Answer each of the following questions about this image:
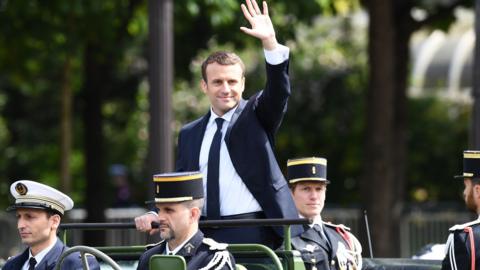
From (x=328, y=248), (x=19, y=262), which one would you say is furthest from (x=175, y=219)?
(x=328, y=248)

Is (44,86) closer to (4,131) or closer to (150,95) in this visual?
(4,131)

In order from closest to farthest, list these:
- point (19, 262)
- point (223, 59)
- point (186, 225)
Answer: point (186, 225) → point (223, 59) → point (19, 262)

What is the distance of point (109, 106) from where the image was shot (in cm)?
2656

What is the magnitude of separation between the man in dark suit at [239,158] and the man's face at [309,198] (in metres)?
0.61

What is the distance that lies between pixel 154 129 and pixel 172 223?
6.01 m

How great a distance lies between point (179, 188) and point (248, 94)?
1616 centimetres

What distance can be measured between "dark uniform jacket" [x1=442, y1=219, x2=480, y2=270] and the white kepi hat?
90.2 inches

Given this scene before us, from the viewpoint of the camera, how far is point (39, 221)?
7828mm

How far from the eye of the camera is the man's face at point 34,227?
7789mm

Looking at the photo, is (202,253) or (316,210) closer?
(202,253)

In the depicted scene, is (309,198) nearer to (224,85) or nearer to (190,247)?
(224,85)

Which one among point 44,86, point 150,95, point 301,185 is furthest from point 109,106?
point 301,185

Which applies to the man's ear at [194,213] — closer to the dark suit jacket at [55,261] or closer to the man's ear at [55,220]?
the dark suit jacket at [55,261]

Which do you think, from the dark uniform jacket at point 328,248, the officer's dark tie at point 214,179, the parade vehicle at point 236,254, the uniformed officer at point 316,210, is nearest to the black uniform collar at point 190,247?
the parade vehicle at point 236,254
